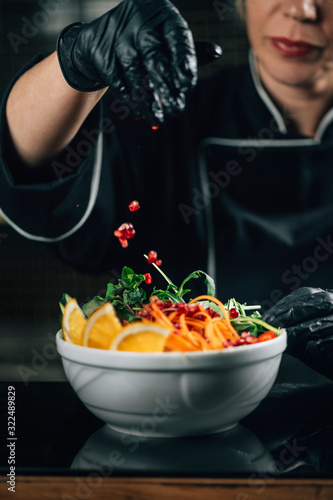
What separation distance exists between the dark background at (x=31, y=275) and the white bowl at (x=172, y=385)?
60.3 inches

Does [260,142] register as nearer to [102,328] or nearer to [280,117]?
[280,117]

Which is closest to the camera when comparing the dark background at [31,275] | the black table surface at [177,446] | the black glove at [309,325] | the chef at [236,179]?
the black table surface at [177,446]

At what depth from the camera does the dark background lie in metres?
2.15

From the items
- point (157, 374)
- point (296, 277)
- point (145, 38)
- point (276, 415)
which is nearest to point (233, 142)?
point (296, 277)

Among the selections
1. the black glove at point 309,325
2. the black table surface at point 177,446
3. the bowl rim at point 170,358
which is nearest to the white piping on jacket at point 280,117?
the black glove at point 309,325

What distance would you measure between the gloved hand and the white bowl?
1.05 ft

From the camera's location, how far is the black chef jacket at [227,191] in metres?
1.49

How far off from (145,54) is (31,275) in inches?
64.2

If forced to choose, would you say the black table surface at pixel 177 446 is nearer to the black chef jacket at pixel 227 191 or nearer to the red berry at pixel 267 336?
the red berry at pixel 267 336

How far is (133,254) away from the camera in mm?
1627

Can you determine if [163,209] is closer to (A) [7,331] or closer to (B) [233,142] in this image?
(B) [233,142]

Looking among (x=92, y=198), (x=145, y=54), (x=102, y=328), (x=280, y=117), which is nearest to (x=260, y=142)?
(x=280, y=117)

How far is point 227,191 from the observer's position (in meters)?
1.53

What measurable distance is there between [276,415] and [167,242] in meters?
0.98
